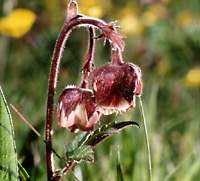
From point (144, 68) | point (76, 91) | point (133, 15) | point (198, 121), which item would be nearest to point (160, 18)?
point (133, 15)

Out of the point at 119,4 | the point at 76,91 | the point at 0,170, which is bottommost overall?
the point at 0,170

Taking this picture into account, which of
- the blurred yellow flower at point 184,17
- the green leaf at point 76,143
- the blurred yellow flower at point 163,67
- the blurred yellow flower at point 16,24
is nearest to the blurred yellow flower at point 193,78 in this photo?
the blurred yellow flower at point 163,67

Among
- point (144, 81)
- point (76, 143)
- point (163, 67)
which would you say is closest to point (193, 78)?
point (144, 81)

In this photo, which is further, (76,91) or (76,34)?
(76,34)

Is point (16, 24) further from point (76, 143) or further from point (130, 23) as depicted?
point (76, 143)

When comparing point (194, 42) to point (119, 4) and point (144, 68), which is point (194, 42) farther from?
point (119, 4)

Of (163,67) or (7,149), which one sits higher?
(163,67)
